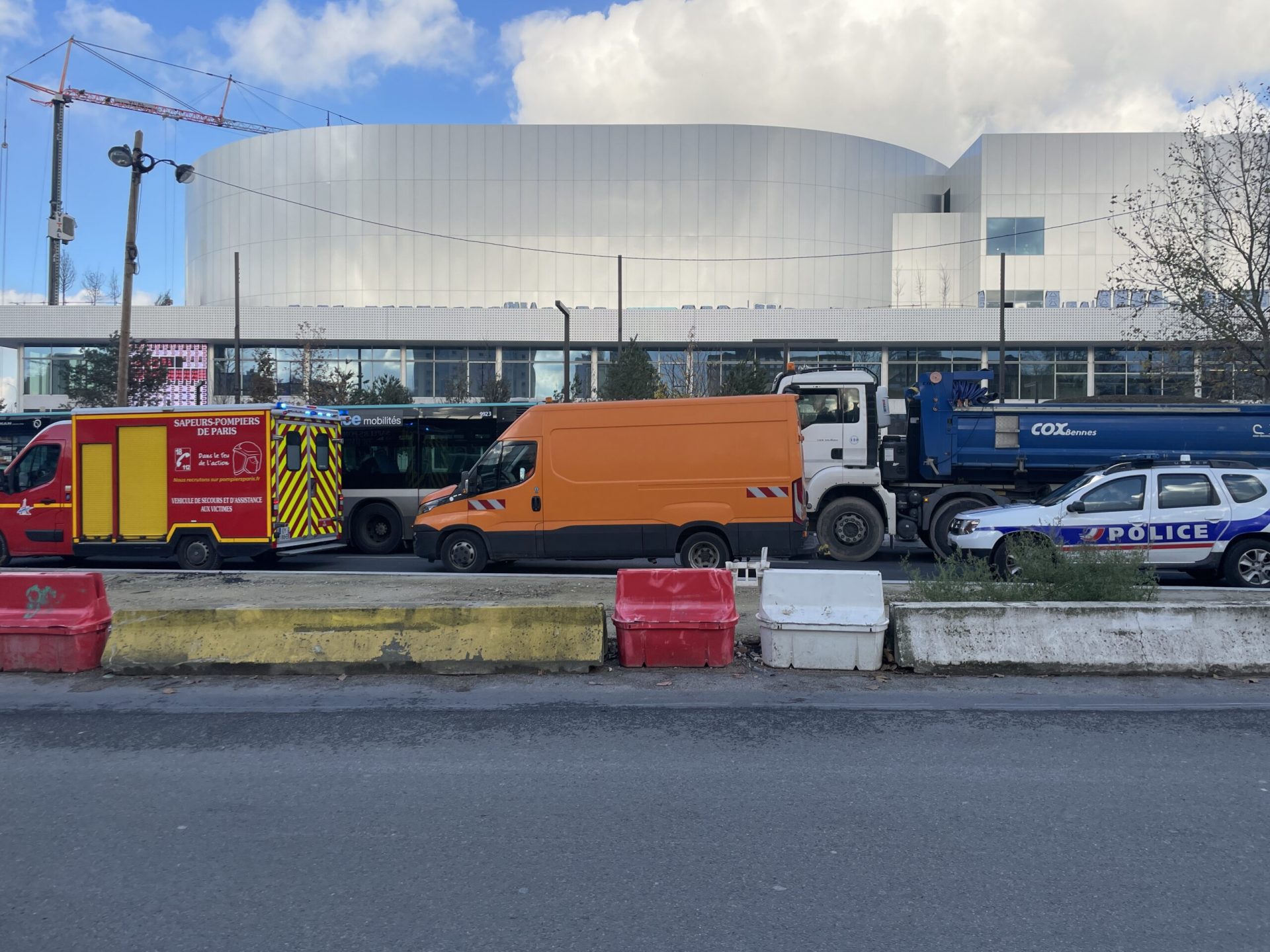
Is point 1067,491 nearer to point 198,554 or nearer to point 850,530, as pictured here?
point 850,530

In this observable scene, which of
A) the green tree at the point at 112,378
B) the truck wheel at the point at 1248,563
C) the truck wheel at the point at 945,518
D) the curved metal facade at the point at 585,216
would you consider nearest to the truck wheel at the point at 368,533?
the truck wheel at the point at 945,518

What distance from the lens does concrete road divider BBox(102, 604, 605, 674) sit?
7.73 metres

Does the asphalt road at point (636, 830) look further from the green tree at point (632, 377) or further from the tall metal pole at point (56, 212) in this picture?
the tall metal pole at point (56, 212)

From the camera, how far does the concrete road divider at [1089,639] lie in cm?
761

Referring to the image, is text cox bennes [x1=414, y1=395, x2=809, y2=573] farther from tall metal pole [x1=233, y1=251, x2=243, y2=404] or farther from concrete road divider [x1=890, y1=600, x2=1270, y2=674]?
tall metal pole [x1=233, y1=251, x2=243, y2=404]

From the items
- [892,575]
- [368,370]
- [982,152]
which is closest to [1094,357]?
[982,152]

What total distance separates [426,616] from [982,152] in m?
56.2

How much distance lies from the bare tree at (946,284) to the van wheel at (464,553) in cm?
5096

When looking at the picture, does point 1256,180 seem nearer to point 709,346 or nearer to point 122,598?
point 122,598

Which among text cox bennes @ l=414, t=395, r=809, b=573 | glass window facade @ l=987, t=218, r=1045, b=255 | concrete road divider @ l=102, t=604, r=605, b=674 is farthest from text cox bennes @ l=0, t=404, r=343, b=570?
glass window facade @ l=987, t=218, r=1045, b=255

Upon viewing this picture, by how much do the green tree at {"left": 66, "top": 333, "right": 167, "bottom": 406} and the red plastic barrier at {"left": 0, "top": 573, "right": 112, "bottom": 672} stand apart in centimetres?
3540

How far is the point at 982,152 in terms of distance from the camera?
182ft

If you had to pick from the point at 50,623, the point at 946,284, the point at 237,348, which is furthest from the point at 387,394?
the point at 946,284

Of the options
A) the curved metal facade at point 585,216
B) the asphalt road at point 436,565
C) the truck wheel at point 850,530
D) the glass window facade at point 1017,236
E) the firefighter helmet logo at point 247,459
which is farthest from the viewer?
the curved metal facade at point 585,216
